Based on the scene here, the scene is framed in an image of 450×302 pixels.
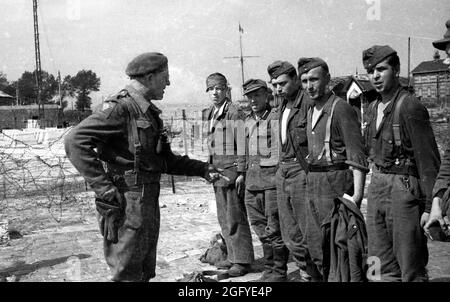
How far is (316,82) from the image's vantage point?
14.2ft

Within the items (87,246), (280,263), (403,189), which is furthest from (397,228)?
(87,246)

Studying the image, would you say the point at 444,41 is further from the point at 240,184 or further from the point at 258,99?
the point at 240,184

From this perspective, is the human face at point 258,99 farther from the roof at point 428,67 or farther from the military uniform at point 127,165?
the roof at point 428,67

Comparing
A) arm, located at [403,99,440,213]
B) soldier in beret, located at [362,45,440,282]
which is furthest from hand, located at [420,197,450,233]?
arm, located at [403,99,440,213]

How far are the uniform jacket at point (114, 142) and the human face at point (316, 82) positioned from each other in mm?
1543

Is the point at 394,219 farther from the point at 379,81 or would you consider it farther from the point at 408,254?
the point at 379,81

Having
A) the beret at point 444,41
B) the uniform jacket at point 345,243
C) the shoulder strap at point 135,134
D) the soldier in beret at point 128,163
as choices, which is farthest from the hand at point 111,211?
the beret at point 444,41

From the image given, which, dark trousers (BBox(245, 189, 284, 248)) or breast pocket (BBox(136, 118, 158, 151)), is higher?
breast pocket (BBox(136, 118, 158, 151))

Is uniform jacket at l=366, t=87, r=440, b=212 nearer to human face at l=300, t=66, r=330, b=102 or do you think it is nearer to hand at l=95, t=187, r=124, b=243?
human face at l=300, t=66, r=330, b=102

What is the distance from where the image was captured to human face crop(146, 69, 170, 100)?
144 inches

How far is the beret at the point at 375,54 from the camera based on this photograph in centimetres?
381

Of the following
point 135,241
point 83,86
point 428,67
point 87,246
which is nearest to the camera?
point 135,241

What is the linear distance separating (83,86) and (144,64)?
71.3 meters

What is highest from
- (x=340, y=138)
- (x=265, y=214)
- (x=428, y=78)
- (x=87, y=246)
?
(x=428, y=78)
